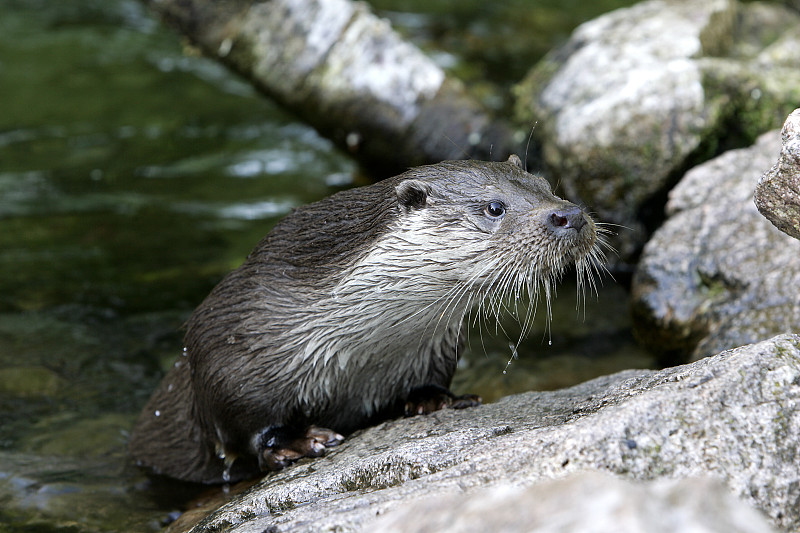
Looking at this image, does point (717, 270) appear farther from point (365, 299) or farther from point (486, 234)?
point (365, 299)

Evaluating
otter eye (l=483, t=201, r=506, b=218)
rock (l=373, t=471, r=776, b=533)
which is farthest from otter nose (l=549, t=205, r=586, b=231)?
rock (l=373, t=471, r=776, b=533)

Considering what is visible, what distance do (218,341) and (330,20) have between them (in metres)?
2.96

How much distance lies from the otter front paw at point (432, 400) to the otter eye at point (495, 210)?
77 cm

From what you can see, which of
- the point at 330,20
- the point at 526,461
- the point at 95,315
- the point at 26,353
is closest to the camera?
the point at 526,461

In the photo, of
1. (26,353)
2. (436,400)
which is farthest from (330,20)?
(436,400)

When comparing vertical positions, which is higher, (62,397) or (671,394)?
(671,394)

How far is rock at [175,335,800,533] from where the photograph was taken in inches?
80.9

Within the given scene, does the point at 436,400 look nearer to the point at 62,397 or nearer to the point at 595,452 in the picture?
the point at 595,452

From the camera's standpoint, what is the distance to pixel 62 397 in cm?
458

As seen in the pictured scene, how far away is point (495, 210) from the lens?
3.15 metres

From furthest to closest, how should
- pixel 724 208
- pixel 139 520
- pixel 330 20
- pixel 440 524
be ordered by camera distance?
pixel 330 20 → pixel 724 208 → pixel 139 520 → pixel 440 524

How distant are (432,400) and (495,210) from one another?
0.83 metres

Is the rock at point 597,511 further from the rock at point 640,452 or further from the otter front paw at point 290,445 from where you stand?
the otter front paw at point 290,445

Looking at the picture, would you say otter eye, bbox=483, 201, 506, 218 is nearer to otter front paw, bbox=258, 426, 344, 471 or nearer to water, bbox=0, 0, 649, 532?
otter front paw, bbox=258, 426, 344, 471
